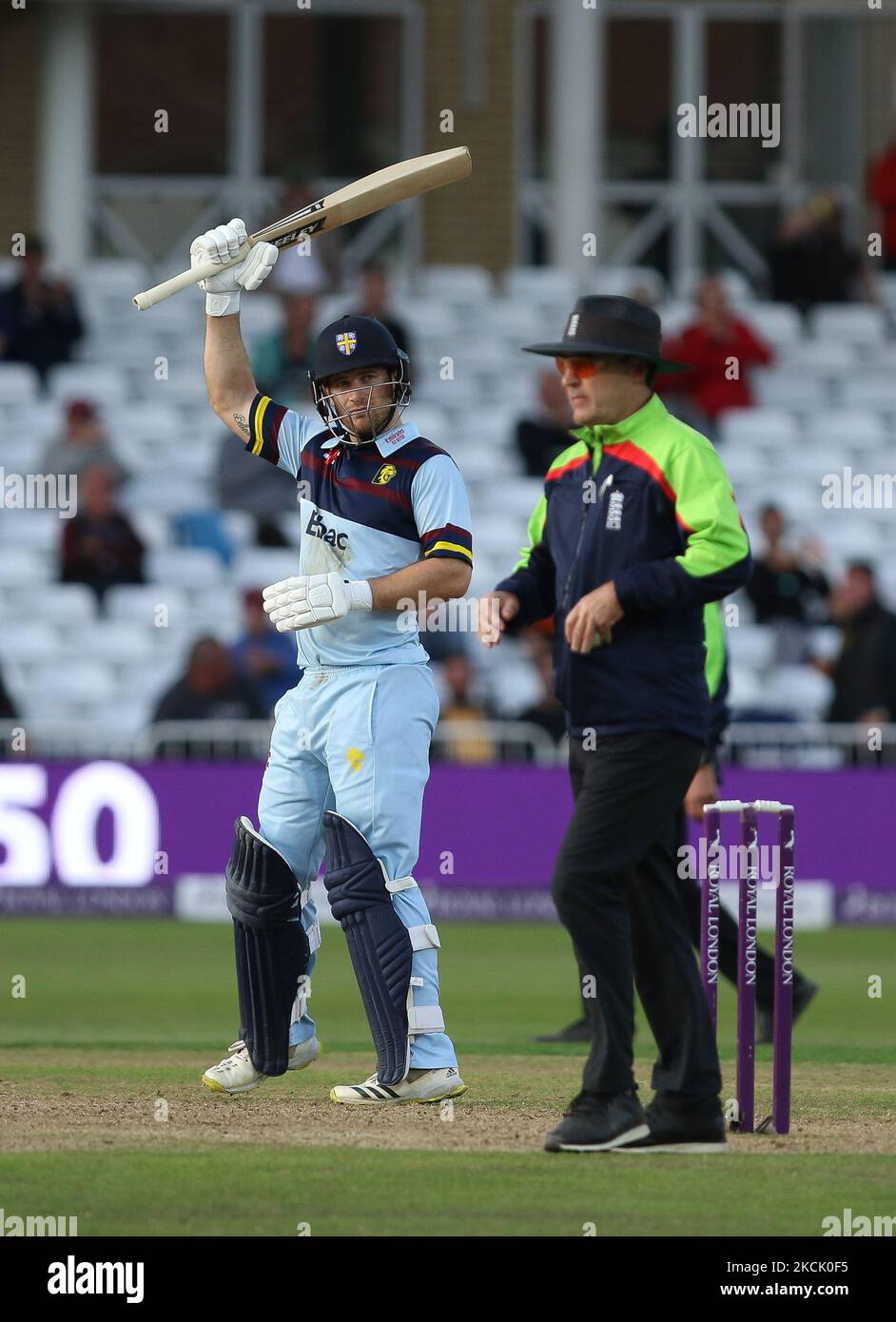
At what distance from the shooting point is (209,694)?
15.6m

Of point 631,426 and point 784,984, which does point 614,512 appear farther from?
point 784,984

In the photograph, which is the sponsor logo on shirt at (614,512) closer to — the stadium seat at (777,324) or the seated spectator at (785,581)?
the seated spectator at (785,581)

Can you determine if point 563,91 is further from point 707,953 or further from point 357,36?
point 707,953

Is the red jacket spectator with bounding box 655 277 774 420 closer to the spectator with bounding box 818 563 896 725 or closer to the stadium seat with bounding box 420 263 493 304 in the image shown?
the stadium seat with bounding box 420 263 493 304

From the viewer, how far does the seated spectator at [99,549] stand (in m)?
17.7

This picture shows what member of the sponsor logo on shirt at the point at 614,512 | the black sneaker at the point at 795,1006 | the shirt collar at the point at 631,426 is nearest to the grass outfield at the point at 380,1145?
the black sneaker at the point at 795,1006

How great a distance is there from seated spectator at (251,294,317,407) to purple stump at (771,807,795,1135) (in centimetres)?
1184

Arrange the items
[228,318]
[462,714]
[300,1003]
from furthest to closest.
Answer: [462,714]
[228,318]
[300,1003]

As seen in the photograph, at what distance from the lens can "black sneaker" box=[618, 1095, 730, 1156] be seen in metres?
6.80

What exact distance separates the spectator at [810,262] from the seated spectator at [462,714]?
7165 mm

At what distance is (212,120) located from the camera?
23.3m

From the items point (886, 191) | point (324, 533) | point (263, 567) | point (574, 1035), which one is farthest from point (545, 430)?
point (324, 533)

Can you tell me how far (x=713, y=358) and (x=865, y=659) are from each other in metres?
4.45

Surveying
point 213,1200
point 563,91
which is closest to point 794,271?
point 563,91
